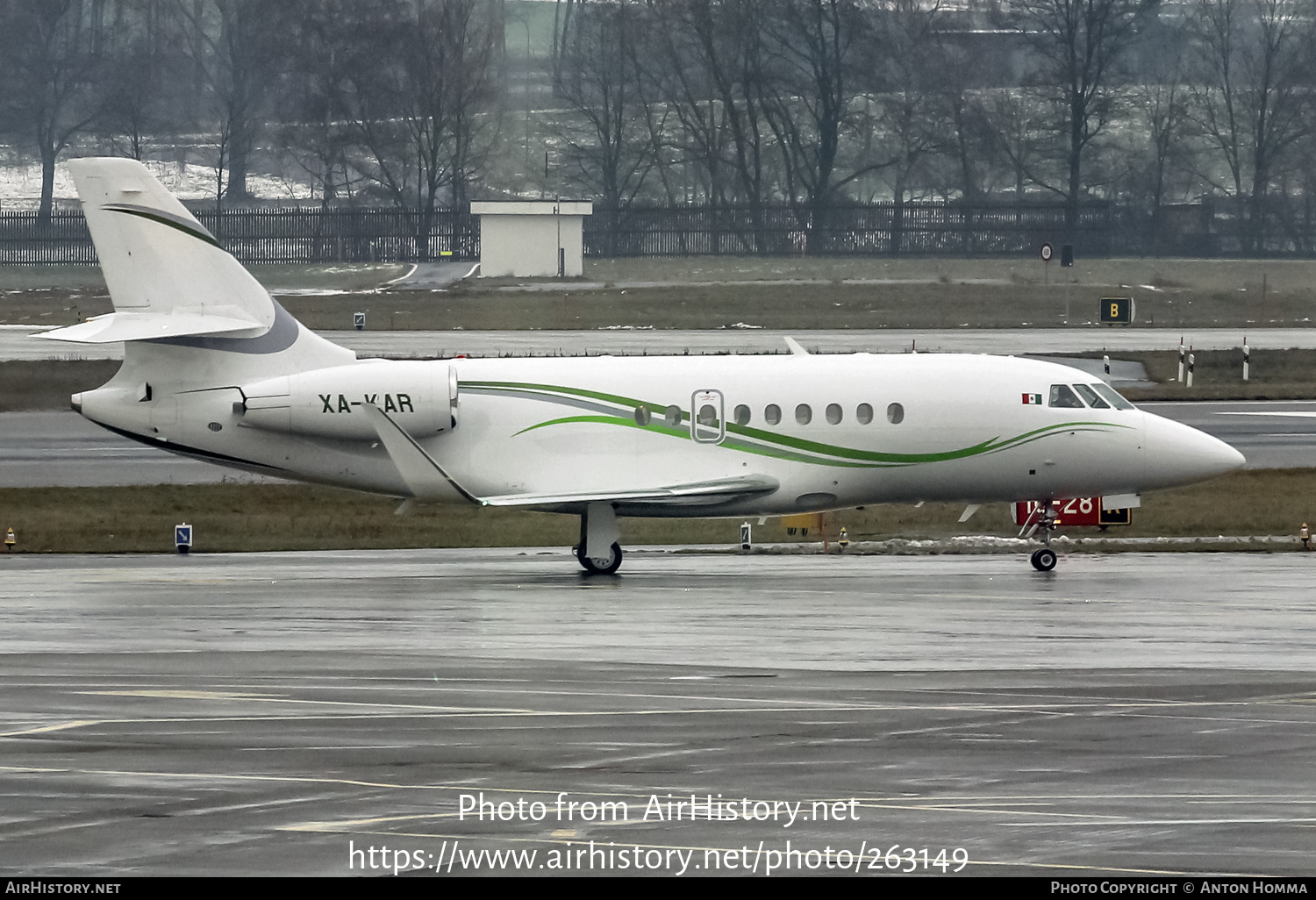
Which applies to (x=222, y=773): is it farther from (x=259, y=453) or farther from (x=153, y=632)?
(x=259, y=453)

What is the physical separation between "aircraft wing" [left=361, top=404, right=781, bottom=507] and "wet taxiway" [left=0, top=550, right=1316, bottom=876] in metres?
1.41

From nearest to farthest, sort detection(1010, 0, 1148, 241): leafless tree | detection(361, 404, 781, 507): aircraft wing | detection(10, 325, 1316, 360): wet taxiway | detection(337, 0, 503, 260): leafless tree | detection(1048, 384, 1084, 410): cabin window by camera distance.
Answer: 1. detection(361, 404, 781, 507): aircraft wing
2. detection(1048, 384, 1084, 410): cabin window
3. detection(10, 325, 1316, 360): wet taxiway
4. detection(1010, 0, 1148, 241): leafless tree
5. detection(337, 0, 503, 260): leafless tree

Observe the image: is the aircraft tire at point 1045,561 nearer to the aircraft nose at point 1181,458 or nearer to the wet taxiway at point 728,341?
the aircraft nose at point 1181,458

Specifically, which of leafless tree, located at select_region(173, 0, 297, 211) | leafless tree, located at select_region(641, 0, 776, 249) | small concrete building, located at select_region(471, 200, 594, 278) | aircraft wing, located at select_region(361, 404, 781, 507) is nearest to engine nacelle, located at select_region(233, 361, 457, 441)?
aircraft wing, located at select_region(361, 404, 781, 507)

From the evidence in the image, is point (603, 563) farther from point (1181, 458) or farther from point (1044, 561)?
point (1181, 458)

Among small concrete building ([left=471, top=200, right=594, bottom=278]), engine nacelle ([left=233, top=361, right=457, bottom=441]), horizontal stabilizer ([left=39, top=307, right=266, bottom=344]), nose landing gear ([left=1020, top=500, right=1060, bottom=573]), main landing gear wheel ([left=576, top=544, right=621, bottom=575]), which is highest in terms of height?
small concrete building ([left=471, top=200, right=594, bottom=278])

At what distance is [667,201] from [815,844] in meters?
96.8

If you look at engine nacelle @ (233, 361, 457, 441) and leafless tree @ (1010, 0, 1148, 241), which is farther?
leafless tree @ (1010, 0, 1148, 241)

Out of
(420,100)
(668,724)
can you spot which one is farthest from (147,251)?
(420,100)

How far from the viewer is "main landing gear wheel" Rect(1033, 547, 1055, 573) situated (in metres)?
26.6

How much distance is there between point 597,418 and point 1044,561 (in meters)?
6.82

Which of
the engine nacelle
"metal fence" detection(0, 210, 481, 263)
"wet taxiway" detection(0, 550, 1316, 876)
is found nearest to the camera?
"wet taxiway" detection(0, 550, 1316, 876)

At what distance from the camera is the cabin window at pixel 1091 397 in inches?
1079

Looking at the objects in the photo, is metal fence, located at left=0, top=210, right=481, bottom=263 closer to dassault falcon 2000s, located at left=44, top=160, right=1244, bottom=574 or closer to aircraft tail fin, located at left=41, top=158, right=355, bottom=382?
aircraft tail fin, located at left=41, top=158, right=355, bottom=382
